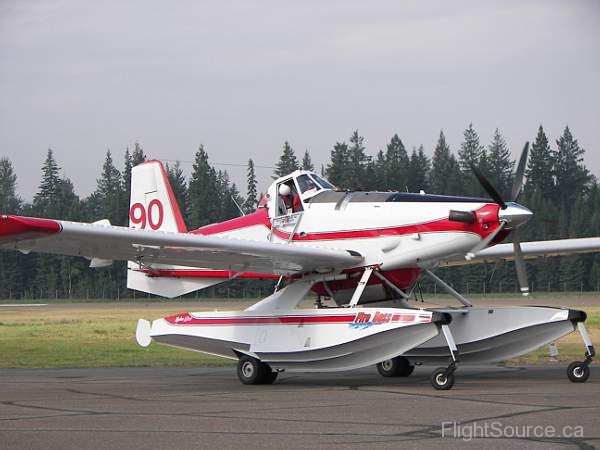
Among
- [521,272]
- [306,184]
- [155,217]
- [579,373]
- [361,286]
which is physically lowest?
[579,373]

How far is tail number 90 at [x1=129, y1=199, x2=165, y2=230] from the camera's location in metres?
18.5

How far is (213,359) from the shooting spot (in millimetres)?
21609

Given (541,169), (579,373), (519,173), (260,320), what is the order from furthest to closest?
(541,169) < (260,320) < (519,173) < (579,373)

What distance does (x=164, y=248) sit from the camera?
1443 centimetres

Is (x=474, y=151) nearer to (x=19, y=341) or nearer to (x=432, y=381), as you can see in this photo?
(x=19, y=341)

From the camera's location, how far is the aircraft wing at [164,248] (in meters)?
12.7

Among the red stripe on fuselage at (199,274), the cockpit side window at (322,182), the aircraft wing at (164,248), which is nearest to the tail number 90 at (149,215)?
the red stripe on fuselage at (199,274)

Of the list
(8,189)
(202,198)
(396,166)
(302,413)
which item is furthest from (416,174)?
(302,413)

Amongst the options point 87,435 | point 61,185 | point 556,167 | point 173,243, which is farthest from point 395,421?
point 61,185

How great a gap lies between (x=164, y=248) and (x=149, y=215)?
4238 mm

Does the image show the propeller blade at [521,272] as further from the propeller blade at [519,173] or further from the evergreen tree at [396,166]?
the evergreen tree at [396,166]

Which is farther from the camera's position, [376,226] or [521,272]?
[376,226]

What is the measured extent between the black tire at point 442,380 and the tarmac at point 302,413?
129mm

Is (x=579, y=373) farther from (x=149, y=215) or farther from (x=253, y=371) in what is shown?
(x=149, y=215)
